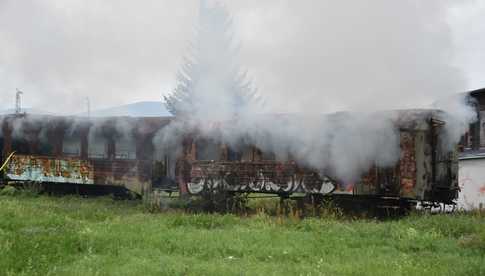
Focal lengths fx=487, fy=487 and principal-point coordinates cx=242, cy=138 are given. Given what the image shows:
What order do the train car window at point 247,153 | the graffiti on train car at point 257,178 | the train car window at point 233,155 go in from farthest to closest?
the train car window at point 233,155
the train car window at point 247,153
the graffiti on train car at point 257,178

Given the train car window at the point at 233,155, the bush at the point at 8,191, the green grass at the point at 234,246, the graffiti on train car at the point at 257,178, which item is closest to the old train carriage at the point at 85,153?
the bush at the point at 8,191

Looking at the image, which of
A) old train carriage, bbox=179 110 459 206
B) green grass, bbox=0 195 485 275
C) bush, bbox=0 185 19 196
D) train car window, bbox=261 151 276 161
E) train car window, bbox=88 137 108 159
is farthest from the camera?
train car window, bbox=88 137 108 159

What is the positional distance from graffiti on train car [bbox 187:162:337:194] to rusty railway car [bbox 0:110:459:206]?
0.09 ft

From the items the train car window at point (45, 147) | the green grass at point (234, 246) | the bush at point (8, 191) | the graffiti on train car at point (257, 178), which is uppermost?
the train car window at point (45, 147)

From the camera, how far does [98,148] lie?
55.9 feet

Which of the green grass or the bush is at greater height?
the bush

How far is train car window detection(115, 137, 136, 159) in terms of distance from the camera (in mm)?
16453

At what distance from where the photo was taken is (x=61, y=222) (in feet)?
33.1

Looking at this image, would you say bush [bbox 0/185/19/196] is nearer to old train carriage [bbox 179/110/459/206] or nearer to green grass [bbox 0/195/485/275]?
green grass [bbox 0/195/485/275]

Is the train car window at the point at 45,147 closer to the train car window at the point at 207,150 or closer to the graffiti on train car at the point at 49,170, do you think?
the graffiti on train car at the point at 49,170

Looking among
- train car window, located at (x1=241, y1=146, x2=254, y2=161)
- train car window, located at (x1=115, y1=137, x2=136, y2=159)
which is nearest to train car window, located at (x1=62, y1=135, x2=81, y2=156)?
train car window, located at (x1=115, y1=137, x2=136, y2=159)

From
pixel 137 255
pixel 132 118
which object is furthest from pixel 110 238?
pixel 132 118

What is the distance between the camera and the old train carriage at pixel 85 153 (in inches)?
630

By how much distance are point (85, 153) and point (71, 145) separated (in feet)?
2.71
